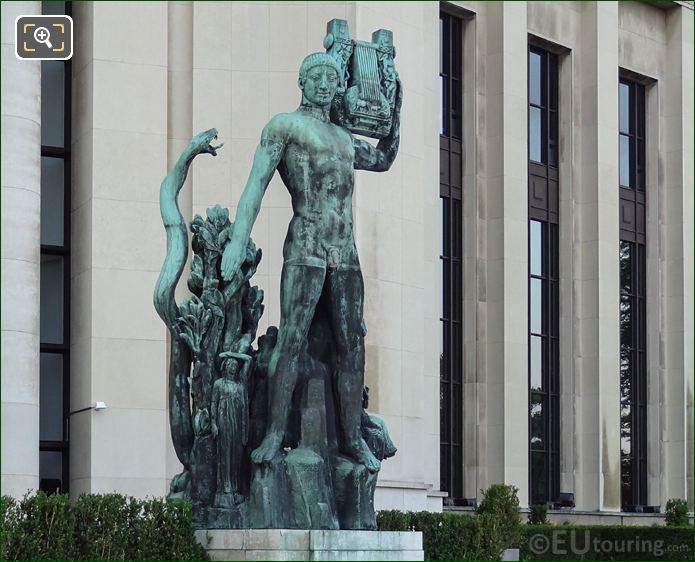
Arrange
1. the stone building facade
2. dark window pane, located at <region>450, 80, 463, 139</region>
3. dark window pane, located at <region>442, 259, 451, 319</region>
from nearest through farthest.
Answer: the stone building facade, dark window pane, located at <region>442, 259, 451, 319</region>, dark window pane, located at <region>450, 80, 463, 139</region>

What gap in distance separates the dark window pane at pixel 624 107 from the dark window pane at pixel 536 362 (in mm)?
8630

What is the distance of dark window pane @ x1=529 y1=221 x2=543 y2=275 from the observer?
4075 centimetres

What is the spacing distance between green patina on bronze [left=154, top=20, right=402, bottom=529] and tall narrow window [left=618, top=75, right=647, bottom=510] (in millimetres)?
30366

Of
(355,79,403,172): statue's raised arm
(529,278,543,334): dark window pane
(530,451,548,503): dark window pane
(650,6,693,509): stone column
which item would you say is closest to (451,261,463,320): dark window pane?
(529,278,543,334): dark window pane

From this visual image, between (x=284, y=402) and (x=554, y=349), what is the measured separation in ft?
93.8

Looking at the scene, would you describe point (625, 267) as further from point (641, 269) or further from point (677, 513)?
point (677, 513)

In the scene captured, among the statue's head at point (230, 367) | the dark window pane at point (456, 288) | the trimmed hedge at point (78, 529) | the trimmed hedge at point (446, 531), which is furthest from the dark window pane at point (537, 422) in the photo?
the statue's head at point (230, 367)

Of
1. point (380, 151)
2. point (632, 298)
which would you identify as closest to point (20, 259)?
point (380, 151)

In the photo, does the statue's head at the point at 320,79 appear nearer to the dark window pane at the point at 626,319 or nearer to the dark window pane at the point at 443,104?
the dark window pane at the point at 443,104

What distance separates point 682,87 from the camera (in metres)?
45.0

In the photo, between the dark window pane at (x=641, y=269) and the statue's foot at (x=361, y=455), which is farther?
the dark window pane at (x=641, y=269)

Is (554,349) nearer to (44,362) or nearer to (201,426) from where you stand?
(44,362)

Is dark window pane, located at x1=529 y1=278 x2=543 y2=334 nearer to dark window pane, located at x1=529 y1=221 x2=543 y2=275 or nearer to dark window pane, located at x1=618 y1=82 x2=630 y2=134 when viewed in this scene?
dark window pane, located at x1=529 y1=221 x2=543 y2=275

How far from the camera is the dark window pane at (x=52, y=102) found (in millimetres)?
29359
